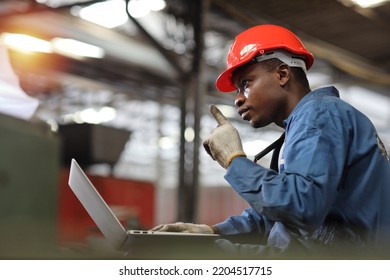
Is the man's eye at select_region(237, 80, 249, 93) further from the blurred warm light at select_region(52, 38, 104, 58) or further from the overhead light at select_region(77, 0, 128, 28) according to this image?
the blurred warm light at select_region(52, 38, 104, 58)

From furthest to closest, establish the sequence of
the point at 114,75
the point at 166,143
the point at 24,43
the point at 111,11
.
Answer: the point at 166,143, the point at 114,75, the point at 111,11, the point at 24,43

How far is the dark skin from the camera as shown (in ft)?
4.73

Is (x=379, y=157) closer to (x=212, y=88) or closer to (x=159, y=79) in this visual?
(x=212, y=88)

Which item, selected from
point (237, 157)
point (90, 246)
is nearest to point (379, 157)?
point (237, 157)

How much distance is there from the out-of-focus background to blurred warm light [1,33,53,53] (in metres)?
0.02

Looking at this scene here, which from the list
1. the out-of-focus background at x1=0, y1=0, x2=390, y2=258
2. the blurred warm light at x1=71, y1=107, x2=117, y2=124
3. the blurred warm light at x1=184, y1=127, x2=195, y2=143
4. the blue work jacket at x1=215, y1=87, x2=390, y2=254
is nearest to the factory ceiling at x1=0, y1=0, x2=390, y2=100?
the out-of-focus background at x1=0, y1=0, x2=390, y2=258

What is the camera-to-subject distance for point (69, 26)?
5.50 m


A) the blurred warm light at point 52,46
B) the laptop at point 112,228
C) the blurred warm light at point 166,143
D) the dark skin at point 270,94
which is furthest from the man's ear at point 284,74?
the blurred warm light at point 166,143

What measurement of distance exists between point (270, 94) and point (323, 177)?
327 mm

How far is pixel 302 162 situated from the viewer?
1207 mm

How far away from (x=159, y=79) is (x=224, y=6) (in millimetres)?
2640

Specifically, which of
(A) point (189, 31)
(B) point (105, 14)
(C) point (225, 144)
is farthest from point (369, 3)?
(C) point (225, 144)

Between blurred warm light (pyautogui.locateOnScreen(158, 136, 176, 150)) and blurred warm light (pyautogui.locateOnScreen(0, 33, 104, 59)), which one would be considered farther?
blurred warm light (pyautogui.locateOnScreen(158, 136, 176, 150))

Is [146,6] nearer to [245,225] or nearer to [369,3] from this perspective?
[369,3]
